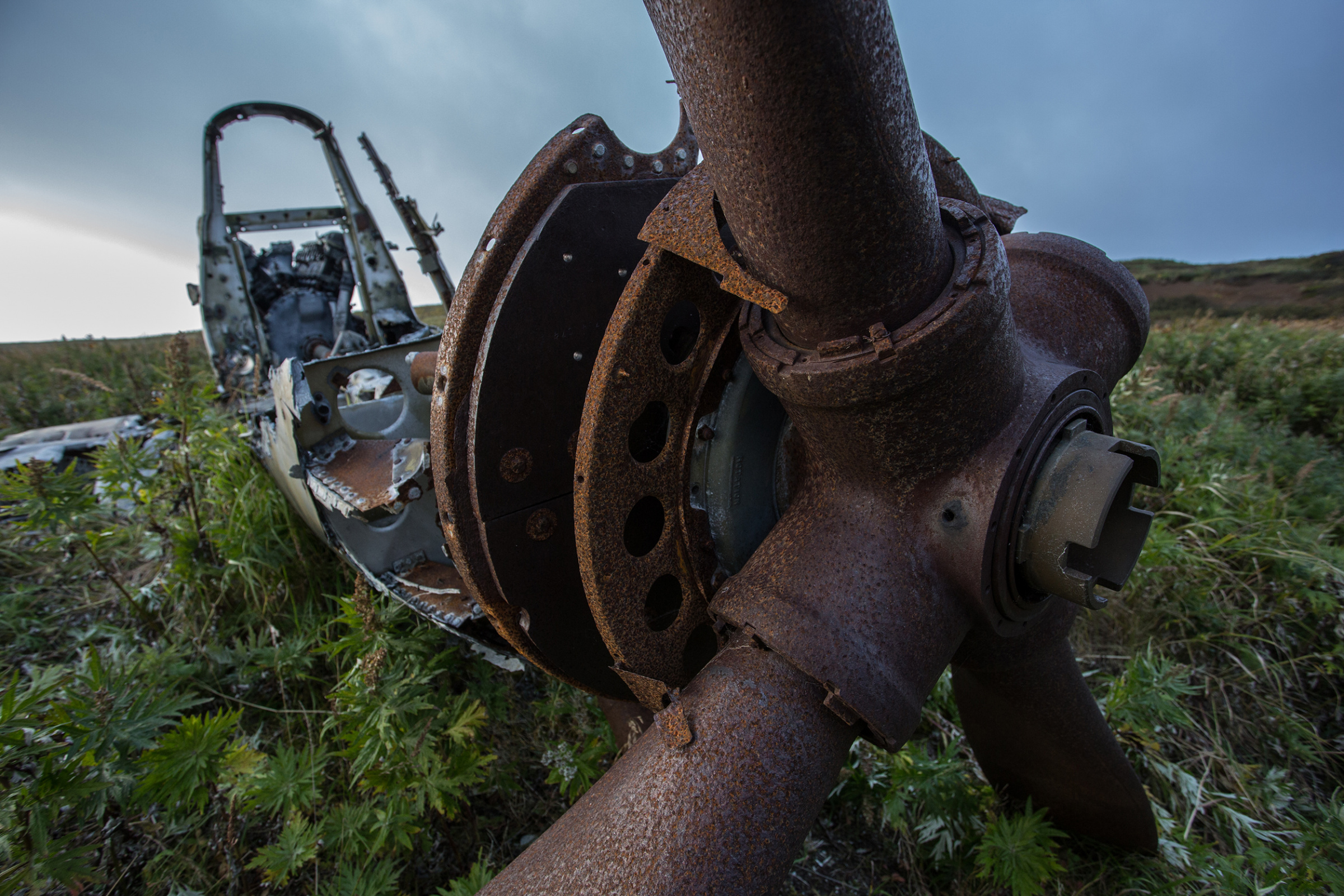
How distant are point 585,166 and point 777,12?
72 centimetres

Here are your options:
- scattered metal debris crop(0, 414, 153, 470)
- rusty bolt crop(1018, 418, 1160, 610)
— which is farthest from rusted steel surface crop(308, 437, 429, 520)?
scattered metal debris crop(0, 414, 153, 470)

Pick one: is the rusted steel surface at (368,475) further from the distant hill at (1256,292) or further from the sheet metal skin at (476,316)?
the distant hill at (1256,292)

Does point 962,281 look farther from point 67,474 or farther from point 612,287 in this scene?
point 67,474

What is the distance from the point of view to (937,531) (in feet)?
3.95

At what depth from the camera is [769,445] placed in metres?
1.45

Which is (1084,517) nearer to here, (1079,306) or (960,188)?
(1079,306)

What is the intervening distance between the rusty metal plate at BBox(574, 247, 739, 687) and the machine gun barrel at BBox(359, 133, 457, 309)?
294cm

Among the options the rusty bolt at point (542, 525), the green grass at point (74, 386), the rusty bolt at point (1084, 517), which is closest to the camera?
the rusty bolt at point (1084, 517)

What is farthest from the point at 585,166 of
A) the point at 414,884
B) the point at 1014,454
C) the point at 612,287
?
the point at 414,884

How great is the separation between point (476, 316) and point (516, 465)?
31cm

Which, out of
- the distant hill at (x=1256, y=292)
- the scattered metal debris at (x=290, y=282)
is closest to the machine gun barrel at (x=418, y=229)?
the scattered metal debris at (x=290, y=282)

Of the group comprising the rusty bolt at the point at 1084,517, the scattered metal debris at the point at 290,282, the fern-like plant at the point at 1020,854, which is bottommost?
the fern-like plant at the point at 1020,854

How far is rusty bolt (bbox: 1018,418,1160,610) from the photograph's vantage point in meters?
1.11

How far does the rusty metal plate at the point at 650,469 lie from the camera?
1.18 meters
